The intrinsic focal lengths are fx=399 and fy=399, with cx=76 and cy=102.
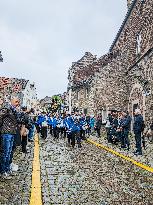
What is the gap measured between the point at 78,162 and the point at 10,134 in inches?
133

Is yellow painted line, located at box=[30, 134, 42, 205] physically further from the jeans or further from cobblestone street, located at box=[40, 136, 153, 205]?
the jeans

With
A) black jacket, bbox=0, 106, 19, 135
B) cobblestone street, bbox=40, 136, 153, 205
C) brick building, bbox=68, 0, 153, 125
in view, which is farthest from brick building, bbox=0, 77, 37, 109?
brick building, bbox=68, 0, 153, 125

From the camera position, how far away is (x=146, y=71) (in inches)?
1006

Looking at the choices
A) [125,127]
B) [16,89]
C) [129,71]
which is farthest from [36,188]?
[16,89]

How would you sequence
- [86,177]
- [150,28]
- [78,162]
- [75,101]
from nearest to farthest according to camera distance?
[86,177] → [78,162] → [150,28] → [75,101]

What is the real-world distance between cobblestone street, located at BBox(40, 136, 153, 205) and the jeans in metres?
0.87

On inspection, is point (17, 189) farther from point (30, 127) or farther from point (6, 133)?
point (30, 127)

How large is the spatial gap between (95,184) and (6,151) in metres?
2.17

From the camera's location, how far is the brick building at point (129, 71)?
2558 cm

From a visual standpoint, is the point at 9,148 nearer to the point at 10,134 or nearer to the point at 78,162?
the point at 10,134

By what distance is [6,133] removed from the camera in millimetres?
8961

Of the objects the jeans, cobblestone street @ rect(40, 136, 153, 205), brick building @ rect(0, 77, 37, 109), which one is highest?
brick building @ rect(0, 77, 37, 109)

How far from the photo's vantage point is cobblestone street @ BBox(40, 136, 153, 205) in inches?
256

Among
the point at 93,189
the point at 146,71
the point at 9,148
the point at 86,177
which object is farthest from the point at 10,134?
the point at 146,71
